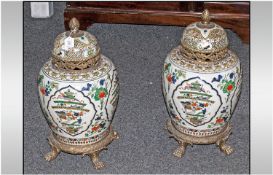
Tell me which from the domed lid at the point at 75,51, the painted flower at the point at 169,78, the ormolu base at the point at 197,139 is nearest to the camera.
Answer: the domed lid at the point at 75,51

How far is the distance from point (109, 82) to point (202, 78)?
0.33m

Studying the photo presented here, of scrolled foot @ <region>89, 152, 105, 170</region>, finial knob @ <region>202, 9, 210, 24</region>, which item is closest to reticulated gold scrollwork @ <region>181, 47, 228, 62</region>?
finial knob @ <region>202, 9, 210, 24</region>

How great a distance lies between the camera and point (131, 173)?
6.57ft

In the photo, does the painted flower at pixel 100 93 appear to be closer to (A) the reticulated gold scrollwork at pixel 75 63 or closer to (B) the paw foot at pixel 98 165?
(A) the reticulated gold scrollwork at pixel 75 63

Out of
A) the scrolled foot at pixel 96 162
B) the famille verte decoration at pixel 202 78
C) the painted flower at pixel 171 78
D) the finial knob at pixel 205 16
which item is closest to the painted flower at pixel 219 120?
the famille verte decoration at pixel 202 78

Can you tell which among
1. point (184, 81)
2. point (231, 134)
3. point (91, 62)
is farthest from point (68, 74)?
point (231, 134)

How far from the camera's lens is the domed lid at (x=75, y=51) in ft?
5.76

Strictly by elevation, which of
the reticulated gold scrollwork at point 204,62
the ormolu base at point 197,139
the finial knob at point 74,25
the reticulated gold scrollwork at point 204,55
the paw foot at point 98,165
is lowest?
the paw foot at point 98,165

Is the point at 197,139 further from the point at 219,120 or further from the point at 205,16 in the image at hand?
the point at 205,16

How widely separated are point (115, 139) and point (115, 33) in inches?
42.3

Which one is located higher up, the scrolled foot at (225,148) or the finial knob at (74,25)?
the finial knob at (74,25)

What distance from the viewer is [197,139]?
6.60 feet

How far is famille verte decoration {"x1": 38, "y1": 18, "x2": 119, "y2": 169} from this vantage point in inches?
69.6

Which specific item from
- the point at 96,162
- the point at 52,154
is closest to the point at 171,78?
the point at 96,162
